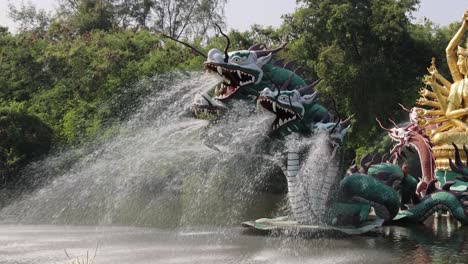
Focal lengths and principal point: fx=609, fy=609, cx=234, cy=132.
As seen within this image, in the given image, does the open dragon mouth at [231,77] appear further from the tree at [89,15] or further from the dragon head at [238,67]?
the tree at [89,15]

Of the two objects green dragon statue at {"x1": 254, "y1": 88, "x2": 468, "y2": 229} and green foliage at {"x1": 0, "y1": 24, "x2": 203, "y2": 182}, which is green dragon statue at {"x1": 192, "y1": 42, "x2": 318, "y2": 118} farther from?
green foliage at {"x1": 0, "y1": 24, "x2": 203, "y2": 182}

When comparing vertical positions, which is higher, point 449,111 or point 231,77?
point 449,111

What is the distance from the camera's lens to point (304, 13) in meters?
31.1

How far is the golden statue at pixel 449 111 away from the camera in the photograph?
14984 mm

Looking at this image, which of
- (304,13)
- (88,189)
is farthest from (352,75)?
(88,189)

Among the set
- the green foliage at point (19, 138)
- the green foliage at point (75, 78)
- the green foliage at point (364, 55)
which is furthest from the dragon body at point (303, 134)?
the green foliage at point (364, 55)

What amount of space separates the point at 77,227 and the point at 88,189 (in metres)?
4.06

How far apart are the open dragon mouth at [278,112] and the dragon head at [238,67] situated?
64 cm

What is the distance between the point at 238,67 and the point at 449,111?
662 cm

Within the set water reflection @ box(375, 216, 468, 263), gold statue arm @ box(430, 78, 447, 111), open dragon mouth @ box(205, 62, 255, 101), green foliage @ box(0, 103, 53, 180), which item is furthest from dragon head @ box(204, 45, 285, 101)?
green foliage @ box(0, 103, 53, 180)

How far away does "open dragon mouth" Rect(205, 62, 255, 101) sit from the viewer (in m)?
11.5

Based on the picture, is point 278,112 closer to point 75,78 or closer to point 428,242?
point 428,242

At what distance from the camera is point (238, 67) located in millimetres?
11477

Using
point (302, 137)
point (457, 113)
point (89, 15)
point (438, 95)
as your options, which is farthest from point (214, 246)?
point (89, 15)
